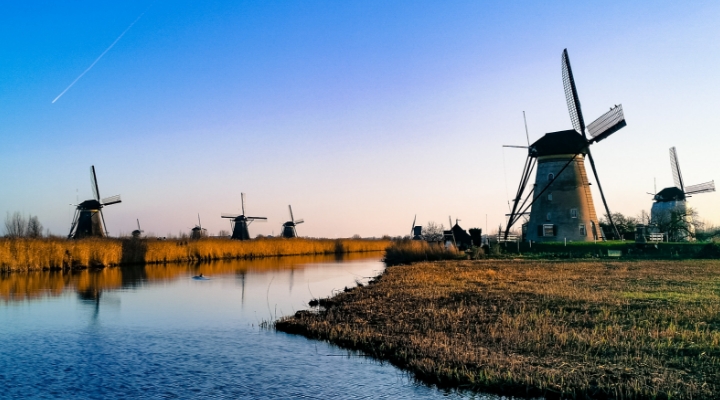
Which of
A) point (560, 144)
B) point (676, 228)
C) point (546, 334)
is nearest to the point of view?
point (546, 334)

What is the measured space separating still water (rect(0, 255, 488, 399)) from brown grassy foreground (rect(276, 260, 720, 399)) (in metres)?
0.59

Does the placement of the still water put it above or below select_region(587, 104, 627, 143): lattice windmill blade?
below

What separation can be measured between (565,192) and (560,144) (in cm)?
318

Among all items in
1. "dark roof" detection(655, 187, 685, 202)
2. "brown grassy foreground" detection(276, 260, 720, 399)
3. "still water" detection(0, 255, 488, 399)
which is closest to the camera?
"brown grassy foreground" detection(276, 260, 720, 399)

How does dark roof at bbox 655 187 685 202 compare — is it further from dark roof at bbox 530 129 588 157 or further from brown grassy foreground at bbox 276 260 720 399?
brown grassy foreground at bbox 276 260 720 399

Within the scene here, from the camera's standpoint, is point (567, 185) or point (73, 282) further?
point (567, 185)

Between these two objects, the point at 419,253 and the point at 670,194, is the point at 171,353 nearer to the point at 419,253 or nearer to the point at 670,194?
the point at 419,253

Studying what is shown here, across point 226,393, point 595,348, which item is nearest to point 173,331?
point 226,393

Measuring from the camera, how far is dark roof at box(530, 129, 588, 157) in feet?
119

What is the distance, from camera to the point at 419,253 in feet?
122

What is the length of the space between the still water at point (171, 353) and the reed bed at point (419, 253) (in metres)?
17.8

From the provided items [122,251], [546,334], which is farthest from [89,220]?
[546,334]

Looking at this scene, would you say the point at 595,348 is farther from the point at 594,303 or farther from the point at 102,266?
the point at 102,266

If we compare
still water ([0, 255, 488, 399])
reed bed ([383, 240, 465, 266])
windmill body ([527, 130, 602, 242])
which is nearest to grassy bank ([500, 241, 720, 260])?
windmill body ([527, 130, 602, 242])
